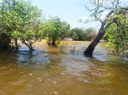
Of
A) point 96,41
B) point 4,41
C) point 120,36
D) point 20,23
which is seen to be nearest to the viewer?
point 120,36

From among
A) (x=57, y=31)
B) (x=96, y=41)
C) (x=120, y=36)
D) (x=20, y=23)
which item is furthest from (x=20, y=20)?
(x=57, y=31)

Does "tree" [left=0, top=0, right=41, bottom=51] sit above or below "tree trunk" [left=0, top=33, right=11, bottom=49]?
above

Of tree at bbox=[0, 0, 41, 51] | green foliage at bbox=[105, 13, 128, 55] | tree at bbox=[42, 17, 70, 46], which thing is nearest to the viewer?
green foliage at bbox=[105, 13, 128, 55]

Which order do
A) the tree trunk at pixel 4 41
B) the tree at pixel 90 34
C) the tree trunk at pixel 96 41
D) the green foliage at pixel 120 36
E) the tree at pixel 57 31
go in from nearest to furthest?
the green foliage at pixel 120 36 → the tree trunk at pixel 96 41 → the tree trunk at pixel 4 41 → the tree at pixel 57 31 → the tree at pixel 90 34

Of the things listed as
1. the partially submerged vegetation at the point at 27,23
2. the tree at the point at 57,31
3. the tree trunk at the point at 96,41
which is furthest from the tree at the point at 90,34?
the partially submerged vegetation at the point at 27,23

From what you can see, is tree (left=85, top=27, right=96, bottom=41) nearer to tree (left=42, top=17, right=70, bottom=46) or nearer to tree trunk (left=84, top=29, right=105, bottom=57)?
tree (left=42, top=17, right=70, bottom=46)

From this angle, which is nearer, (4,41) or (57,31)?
(4,41)

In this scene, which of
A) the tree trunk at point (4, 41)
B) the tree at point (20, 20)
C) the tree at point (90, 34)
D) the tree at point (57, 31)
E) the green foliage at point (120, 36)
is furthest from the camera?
the tree at point (90, 34)

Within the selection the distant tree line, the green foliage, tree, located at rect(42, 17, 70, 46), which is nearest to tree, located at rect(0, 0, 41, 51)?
the distant tree line

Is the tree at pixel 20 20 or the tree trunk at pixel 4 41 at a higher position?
the tree at pixel 20 20

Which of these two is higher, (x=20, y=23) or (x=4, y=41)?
(x=20, y=23)

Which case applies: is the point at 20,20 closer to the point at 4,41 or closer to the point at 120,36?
the point at 4,41

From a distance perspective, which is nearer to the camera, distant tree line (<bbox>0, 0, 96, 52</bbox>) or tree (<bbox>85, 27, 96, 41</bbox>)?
distant tree line (<bbox>0, 0, 96, 52</bbox>)

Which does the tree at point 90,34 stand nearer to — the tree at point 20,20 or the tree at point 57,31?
the tree at point 57,31
